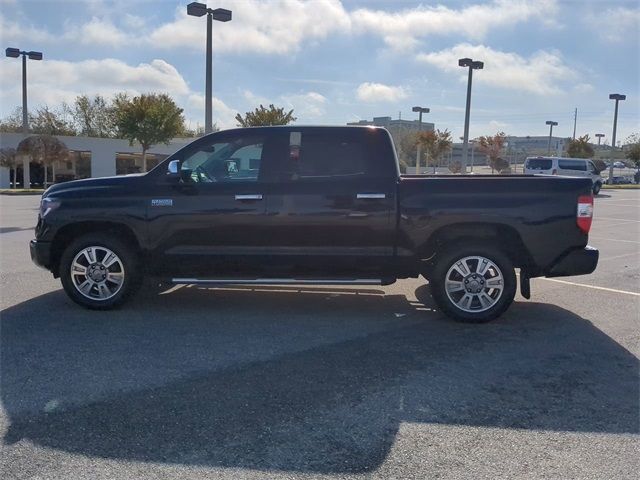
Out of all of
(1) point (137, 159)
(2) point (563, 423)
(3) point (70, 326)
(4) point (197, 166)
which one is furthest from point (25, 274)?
(1) point (137, 159)

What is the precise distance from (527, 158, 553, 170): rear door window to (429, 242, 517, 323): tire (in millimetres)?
31471

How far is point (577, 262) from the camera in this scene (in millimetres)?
6332

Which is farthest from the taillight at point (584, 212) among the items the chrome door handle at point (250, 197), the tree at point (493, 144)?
the tree at point (493, 144)

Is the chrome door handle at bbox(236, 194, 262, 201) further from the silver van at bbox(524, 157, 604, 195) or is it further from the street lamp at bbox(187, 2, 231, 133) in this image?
the silver van at bbox(524, 157, 604, 195)

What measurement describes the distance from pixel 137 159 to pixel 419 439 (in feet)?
159

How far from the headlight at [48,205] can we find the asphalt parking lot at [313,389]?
1081mm

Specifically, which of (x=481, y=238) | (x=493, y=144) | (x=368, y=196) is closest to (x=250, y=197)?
(x=368, y=196)

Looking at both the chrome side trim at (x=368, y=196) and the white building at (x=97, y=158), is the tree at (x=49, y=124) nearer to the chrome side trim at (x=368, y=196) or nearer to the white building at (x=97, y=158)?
the white building at (x=97, y=158)

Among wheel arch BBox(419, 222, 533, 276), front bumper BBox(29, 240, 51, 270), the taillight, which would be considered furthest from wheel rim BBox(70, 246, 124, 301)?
the taillight

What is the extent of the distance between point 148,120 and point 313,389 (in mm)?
39090

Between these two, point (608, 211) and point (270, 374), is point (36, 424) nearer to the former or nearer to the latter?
point (270, 374)

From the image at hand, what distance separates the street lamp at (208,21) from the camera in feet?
63.3

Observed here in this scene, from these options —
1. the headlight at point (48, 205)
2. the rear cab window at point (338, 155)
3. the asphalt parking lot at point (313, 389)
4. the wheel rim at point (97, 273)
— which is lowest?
the asphalt parking lot at point (313, 389)

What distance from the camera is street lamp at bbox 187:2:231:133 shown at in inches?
760
